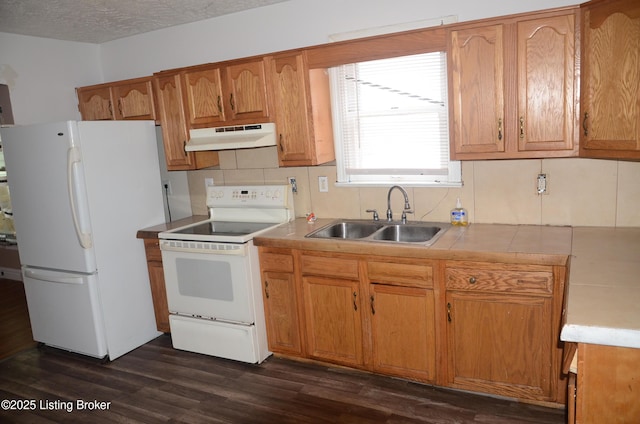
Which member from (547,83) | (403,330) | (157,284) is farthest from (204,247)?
(547,83)

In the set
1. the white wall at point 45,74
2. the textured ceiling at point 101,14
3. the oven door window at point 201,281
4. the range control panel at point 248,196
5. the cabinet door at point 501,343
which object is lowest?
the cabinet door at point 501,343

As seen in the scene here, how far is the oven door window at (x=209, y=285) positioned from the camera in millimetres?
3070

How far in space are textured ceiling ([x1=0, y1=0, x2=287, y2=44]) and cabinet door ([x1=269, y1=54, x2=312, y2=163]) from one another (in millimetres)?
605

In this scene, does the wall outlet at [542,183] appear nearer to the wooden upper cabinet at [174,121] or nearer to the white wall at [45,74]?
the wooden upper cabinet at [174,121]

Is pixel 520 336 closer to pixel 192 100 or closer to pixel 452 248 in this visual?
pixel 452 248

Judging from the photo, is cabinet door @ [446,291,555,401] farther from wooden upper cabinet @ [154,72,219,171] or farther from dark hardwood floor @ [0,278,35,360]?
dark hardwood floor @ [0,278,35,360]

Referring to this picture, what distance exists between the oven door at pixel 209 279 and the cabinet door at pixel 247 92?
939 millimetres

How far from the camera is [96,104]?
401 centimetres

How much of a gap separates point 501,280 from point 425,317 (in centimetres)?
49

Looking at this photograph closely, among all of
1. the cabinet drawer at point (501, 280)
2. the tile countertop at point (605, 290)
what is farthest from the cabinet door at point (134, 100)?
the tile countertop at point (605, 290)

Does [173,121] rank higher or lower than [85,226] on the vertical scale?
higher

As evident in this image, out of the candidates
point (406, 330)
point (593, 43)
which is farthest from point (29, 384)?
point (593, 43)

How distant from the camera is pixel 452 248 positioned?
248 centimetres

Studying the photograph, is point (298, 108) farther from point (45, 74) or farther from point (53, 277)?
point (45, 74)
